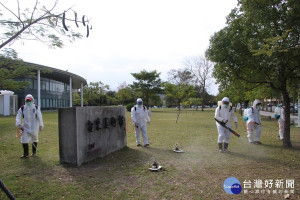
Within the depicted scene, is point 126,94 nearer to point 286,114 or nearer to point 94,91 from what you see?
point 94,91

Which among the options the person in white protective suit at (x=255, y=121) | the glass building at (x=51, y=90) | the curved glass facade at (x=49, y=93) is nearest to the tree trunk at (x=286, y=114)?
the person in white protective suit at (x=255, y=121)

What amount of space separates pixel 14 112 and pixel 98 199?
2922 centimetres

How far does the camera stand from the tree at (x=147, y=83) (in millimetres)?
43188

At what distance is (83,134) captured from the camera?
19.6ft

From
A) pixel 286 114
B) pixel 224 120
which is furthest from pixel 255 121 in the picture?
pixel 224 120

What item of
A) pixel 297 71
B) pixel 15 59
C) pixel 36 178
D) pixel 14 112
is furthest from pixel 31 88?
pixel 297 71

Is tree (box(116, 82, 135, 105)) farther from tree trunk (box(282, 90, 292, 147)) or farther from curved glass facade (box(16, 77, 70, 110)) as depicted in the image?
tree trunk (box(282, 90, 292, 147))

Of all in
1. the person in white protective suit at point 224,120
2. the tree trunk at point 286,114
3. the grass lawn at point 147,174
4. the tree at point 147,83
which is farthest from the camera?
the tree at point 147,83

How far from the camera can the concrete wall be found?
5.81 m

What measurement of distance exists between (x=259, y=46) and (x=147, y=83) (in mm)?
36894

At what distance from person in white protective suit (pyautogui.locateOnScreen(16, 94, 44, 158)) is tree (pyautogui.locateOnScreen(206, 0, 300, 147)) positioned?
22.4 ft

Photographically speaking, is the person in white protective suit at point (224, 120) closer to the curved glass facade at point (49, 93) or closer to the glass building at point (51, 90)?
the glass building at point (51, 90)

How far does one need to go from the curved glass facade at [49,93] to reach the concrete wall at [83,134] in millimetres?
29598

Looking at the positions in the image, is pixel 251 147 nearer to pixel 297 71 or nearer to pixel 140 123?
pixel 297 71
